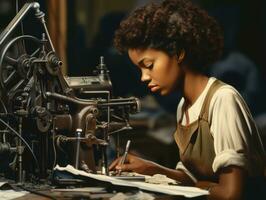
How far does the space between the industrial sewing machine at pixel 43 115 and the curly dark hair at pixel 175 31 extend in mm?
344

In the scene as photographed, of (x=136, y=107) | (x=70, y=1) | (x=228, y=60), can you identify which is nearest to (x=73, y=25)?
(x=70, y=1)

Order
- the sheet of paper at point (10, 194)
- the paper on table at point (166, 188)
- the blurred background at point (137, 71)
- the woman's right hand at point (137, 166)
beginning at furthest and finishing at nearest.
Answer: the blurred background at point (137, 71)
the woman's right hand at point (137, 166)
the sheet of paper at point (10, 194)
the paper on table at point (166, 188)

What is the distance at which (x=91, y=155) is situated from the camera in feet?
10.1

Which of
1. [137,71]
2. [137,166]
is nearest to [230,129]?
[137,166]

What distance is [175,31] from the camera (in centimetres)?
297

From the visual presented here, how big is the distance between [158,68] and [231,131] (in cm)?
44

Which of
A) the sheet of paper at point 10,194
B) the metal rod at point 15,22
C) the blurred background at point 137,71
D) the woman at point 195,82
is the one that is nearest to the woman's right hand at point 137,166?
the woman at point 195,82

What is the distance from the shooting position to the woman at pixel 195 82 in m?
2.87

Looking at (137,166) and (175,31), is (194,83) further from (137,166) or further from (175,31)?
(137,166)

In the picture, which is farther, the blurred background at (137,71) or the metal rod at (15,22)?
the blurred background at (137,71)

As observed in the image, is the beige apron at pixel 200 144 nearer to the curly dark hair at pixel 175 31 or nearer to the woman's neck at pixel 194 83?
the woman's neck at pixel 194 83

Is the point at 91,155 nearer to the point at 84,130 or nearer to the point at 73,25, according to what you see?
the point at 84,130

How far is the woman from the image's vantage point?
2.87 meters

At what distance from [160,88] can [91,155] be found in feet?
1.48
